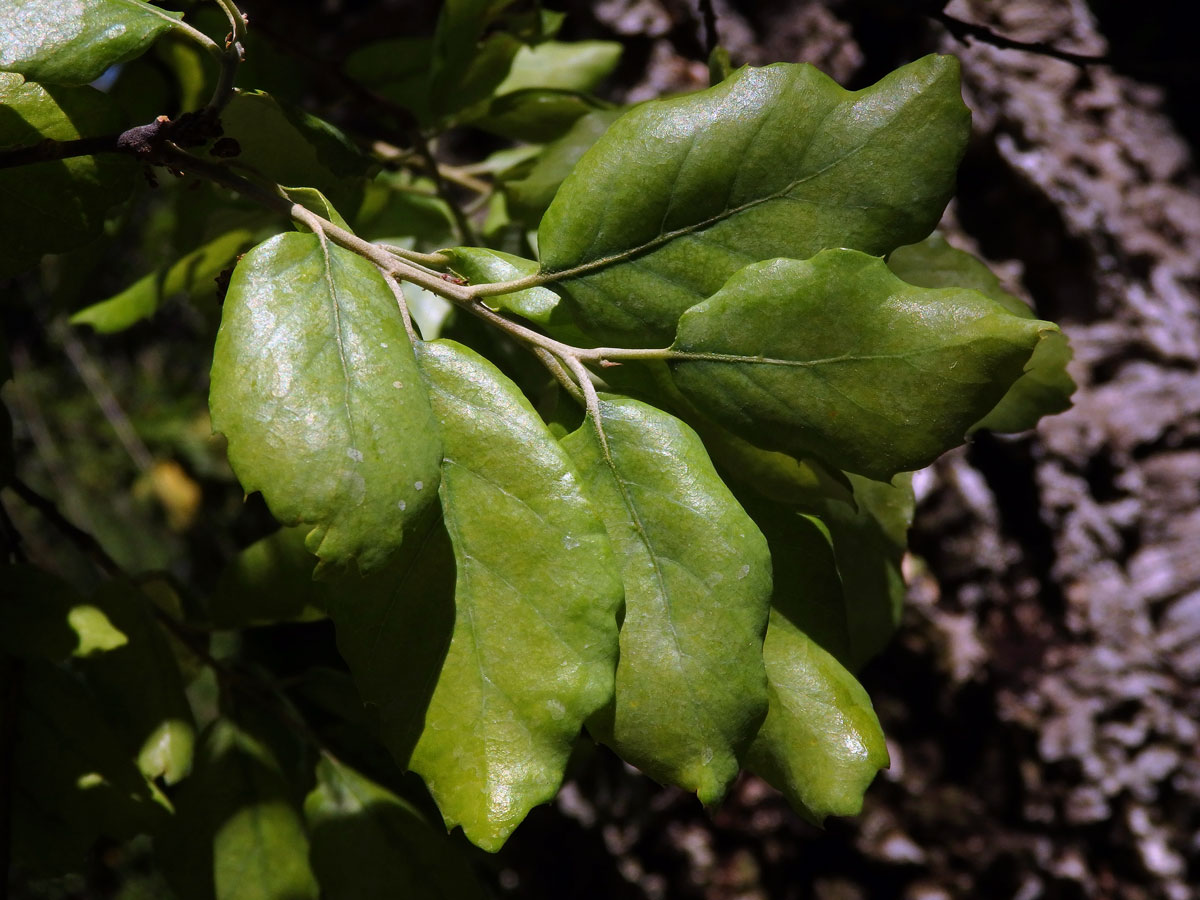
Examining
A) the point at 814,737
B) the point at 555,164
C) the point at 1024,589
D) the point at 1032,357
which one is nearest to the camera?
the point at 814,737

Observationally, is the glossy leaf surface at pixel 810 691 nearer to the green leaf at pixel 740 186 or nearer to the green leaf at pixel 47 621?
the green leaf at pixel 740 186

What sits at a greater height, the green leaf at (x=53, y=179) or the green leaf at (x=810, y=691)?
the green leaf at (x=53, y=179)

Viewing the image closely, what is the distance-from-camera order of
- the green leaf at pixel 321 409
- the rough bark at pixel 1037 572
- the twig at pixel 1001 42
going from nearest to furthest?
the green leaf at pixel 321 409 < the twig at pixel 1001 42 < the rough bark at pixel 1037 572

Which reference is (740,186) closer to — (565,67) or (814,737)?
(814,737)

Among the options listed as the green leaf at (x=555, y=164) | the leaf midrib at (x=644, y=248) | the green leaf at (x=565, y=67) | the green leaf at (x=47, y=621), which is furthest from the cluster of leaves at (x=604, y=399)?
the green leaf at (x=565, y=67)

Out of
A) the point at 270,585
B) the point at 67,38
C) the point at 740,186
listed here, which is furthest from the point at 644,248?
the point at 270,585

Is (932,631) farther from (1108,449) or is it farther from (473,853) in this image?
(473,853)

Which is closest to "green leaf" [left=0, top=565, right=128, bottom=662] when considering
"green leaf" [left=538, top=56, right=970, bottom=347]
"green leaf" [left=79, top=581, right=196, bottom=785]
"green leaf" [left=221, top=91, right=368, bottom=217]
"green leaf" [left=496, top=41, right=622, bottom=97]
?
"green leaf" [left=79, top=581, right=196, bottom=785]

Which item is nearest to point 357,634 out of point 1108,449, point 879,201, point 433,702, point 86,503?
point 433,702

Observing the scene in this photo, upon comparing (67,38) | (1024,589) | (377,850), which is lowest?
(1024,589)
